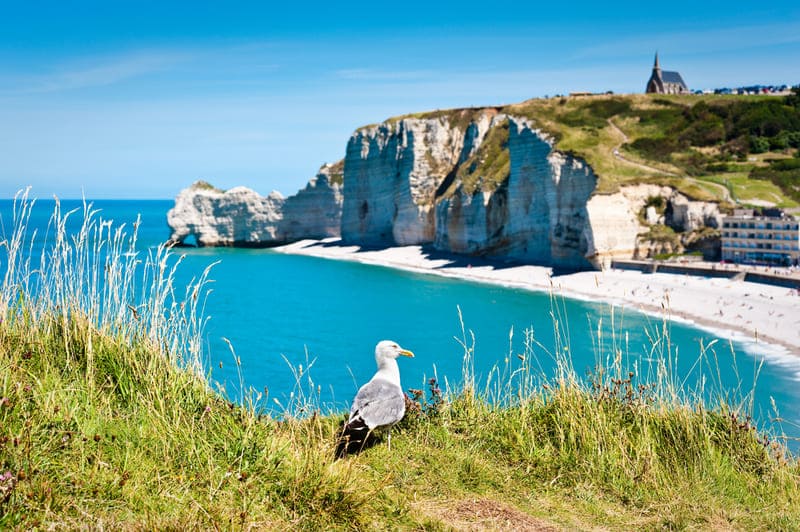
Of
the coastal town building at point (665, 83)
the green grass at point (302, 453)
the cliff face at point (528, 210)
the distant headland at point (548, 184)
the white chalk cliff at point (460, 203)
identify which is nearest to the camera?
the green grass at point (302, 453)

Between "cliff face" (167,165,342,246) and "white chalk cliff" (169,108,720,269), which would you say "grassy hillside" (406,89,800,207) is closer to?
"white chalk cliff" (169,108,720,269)

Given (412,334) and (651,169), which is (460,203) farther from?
(412,334)

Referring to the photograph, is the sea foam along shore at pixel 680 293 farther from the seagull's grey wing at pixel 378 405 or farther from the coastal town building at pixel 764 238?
the seagull's grey wing at pixel 378 405

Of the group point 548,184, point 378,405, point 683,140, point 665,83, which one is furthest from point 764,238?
point 665,83

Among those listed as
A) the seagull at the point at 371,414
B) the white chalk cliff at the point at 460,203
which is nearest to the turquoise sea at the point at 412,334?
the seagull at the point at 371,414

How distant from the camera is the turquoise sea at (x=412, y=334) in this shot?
25.0m

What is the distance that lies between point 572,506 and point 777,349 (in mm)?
29326

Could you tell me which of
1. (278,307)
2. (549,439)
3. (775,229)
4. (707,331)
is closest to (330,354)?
(278,307)

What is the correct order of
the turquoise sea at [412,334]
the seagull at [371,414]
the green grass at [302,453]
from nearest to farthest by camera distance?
the green grass at [302,453] < the seagull at [371,414] < the turquoise sea at [412,334]

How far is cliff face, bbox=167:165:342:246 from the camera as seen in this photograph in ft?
314

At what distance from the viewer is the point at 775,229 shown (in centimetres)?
4725

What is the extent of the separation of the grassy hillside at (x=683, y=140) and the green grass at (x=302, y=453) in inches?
1940

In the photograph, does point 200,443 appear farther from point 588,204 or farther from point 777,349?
point 588,204

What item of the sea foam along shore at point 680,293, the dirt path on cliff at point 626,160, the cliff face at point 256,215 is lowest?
the sea foam along shore at point 680,293
